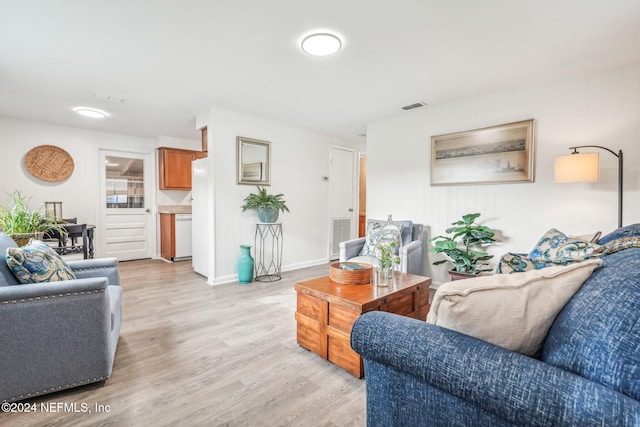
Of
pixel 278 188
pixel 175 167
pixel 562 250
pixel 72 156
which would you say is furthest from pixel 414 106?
pixel 72 156

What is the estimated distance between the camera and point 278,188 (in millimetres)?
4539

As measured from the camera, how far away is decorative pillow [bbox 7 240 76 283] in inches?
65.3

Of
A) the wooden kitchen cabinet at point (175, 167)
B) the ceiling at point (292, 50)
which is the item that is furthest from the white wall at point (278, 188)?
the wooden kitchen cabinet at point (175, 167)

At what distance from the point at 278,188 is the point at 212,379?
9.96 ft

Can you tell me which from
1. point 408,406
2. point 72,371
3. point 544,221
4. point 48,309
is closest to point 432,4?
point 408,406

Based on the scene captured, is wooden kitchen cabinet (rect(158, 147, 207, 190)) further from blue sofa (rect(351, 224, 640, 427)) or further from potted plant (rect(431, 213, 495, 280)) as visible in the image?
blue sofa (rect(351, 224, 640, 427))

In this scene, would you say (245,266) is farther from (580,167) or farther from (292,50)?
(580,167)

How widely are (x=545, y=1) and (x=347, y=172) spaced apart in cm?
407

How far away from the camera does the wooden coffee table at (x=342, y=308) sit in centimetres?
187

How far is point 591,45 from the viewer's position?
222 centimetres

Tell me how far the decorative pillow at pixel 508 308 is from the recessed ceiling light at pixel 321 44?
1944 millimetres

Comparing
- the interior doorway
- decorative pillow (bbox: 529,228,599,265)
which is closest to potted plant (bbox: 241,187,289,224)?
the interior doorway

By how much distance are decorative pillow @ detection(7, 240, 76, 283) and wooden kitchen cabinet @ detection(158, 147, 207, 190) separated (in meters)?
3.75

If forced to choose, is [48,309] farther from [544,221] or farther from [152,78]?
[544,221]
